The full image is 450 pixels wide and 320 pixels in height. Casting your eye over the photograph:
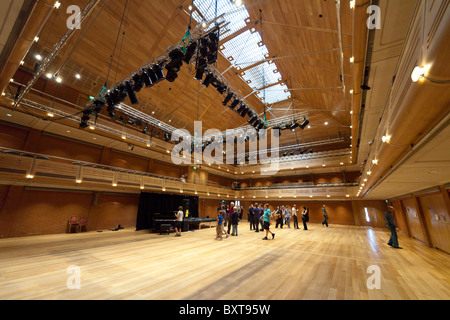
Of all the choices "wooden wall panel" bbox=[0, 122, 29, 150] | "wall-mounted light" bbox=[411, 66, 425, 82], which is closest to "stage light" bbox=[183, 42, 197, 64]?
"wall-mounted light" bbox=[411, 66, 425, 82]

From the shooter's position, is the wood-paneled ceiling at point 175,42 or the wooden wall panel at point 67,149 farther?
the wooden wall panel at point 67,149

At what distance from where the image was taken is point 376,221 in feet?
42.3

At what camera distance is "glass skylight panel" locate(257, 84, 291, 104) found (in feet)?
37.0

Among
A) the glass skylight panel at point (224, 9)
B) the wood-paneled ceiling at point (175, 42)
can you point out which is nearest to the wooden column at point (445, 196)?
the wood-paneled ceiling at point (175, 42)

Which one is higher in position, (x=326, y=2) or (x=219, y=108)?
(x=219, y=108)

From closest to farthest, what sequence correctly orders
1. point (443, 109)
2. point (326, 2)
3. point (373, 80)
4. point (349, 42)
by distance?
point (443, 109)
point (373, 80)
point (349, 42)
point (326, 2)

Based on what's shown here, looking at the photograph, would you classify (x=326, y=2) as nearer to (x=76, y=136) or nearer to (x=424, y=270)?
(x=424, y=270)

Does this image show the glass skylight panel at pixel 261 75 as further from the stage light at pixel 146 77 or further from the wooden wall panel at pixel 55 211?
the wooden wall panel at pixel 55 211

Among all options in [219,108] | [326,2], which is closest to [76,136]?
[219,108]

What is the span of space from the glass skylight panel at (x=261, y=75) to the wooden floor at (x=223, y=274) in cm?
869

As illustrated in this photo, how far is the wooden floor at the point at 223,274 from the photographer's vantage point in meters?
2.60

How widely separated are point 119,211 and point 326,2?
14010mm

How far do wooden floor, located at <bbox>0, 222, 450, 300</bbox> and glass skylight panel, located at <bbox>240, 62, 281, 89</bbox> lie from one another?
8689 mm

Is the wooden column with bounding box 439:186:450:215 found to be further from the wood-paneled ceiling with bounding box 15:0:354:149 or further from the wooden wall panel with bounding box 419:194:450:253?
the wood-paneled ceiling with bounding box 15:0:354:149
